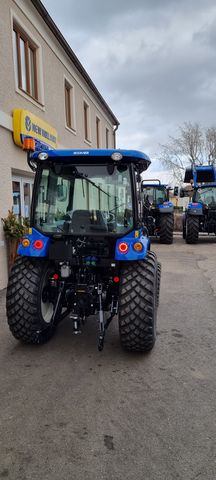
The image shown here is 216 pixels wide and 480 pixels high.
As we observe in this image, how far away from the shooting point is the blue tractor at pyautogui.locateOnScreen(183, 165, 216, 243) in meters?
12.2

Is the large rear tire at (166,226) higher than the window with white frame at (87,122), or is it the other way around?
the window with white frame at (87,122)

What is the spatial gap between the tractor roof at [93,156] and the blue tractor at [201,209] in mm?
8728

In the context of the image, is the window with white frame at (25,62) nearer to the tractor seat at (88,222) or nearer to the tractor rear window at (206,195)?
the tractor seat at (88,222)

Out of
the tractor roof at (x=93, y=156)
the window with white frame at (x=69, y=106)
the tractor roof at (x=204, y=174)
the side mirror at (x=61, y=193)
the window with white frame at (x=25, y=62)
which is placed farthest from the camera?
the tractor roof at (x=204, y=174)

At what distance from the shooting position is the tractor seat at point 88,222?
379cm

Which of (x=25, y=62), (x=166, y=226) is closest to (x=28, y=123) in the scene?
(x=25, y=62)

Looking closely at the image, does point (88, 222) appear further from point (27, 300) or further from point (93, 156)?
point (27, 300)

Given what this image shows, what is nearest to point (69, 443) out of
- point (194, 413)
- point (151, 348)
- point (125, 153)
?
point (194, 413)

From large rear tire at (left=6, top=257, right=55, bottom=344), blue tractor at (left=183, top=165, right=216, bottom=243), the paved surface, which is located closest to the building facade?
large rear tire at (left=6, top=257, right=55, bottom=344)

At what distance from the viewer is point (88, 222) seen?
12.6ft

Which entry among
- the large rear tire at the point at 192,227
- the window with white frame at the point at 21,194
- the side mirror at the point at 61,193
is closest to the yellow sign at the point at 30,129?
the window with white frame at the point at 21,194

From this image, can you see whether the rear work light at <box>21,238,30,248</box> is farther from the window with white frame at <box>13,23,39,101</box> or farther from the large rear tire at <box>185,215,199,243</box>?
the large rear tire at <box>185,215,199,243</box>

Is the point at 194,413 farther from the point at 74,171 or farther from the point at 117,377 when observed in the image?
the point at 74,171

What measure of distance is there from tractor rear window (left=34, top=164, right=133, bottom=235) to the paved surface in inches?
53.1
